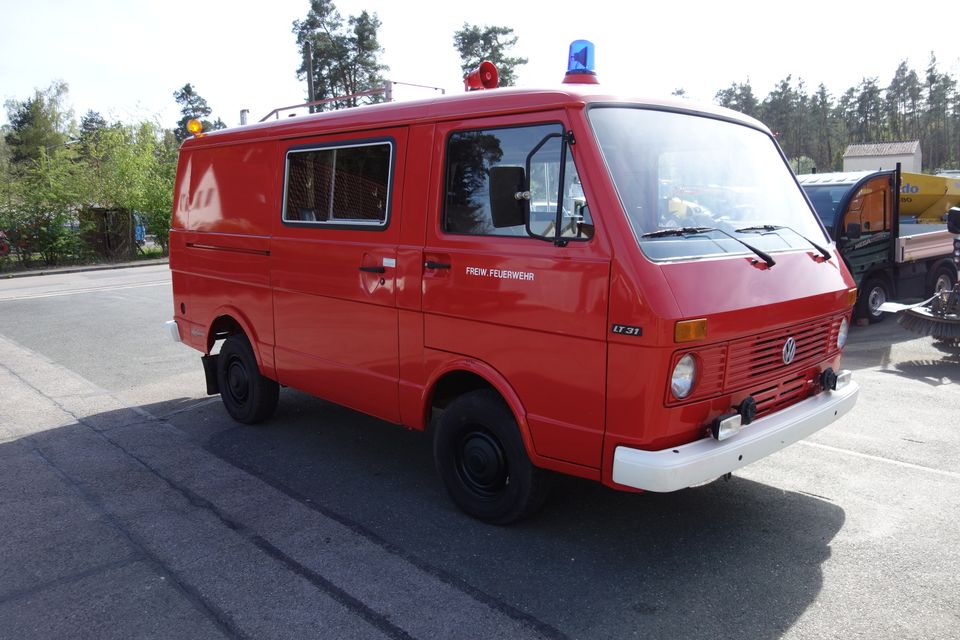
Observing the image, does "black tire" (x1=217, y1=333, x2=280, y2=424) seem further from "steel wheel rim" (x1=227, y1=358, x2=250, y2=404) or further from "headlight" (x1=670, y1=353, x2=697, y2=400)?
"headlight" (x1=670, y1=353, x2=697, y2=400)

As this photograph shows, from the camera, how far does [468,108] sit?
4.15 metres

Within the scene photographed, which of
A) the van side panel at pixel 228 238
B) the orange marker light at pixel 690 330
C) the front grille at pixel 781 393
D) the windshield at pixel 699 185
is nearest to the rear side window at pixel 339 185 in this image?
the van side panel at pixel 228 238

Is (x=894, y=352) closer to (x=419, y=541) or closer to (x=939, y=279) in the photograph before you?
(x=939, y=279)

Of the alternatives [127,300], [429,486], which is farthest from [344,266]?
[127,300]

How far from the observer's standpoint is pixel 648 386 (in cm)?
334

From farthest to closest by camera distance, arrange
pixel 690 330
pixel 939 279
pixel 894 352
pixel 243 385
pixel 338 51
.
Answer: pixel 338 51 → pixel 939 279 → pixel 894 352 → pixel 243 385 → pixel 690 330

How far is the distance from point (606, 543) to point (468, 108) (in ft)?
8.40

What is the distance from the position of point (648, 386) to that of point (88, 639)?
2733mm

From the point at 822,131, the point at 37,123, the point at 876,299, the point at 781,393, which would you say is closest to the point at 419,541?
the point at 781,393

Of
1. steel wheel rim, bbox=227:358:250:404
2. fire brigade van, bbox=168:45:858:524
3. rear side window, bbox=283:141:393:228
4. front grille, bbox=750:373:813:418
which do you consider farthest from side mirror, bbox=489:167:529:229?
steel wheel rim, bbox=227:358:250:404

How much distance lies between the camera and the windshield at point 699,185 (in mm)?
3631

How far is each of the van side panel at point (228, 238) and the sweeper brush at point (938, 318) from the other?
23.8 ft

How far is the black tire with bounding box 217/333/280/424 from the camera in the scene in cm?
623

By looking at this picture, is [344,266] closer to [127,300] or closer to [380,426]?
[380,426]
